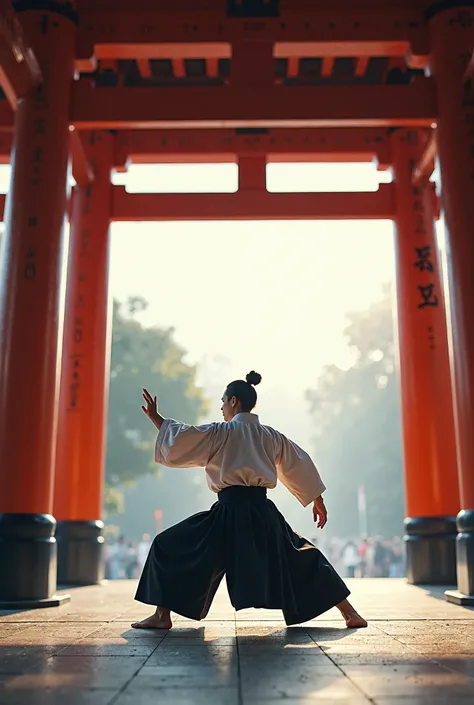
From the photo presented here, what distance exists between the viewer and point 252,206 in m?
8.06

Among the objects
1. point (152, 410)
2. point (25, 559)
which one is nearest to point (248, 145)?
point (152, 410)

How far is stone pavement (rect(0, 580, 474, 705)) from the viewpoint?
85.9 inches

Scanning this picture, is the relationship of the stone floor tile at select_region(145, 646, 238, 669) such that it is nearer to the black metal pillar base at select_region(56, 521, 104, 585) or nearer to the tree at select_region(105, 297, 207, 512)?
the black metal pillar base at select_region(56, 521, 104, 585)

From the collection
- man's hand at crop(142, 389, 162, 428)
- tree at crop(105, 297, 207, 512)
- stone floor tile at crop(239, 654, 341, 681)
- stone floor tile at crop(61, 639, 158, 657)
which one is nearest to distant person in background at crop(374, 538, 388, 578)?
tree at crop(105, 297, 207, 512)

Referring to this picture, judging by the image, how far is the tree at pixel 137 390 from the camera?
68.7 ft

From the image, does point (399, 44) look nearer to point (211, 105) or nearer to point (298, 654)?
point (211, 105)

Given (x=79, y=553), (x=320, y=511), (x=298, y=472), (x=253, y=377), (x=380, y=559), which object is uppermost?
(x=253, y=377)

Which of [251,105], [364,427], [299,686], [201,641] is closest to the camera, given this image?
[299,686]

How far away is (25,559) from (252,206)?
15.1ft

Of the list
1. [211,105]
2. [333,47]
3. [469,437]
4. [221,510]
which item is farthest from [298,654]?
[333,47]

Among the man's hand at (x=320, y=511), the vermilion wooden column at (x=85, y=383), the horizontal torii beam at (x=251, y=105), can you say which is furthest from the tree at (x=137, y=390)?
the man's hand at (x=320, y=511)

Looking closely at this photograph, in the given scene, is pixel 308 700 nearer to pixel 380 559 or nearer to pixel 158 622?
pixel 158 622

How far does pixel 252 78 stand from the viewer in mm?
6387

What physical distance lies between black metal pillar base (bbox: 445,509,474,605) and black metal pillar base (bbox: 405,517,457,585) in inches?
71.5
